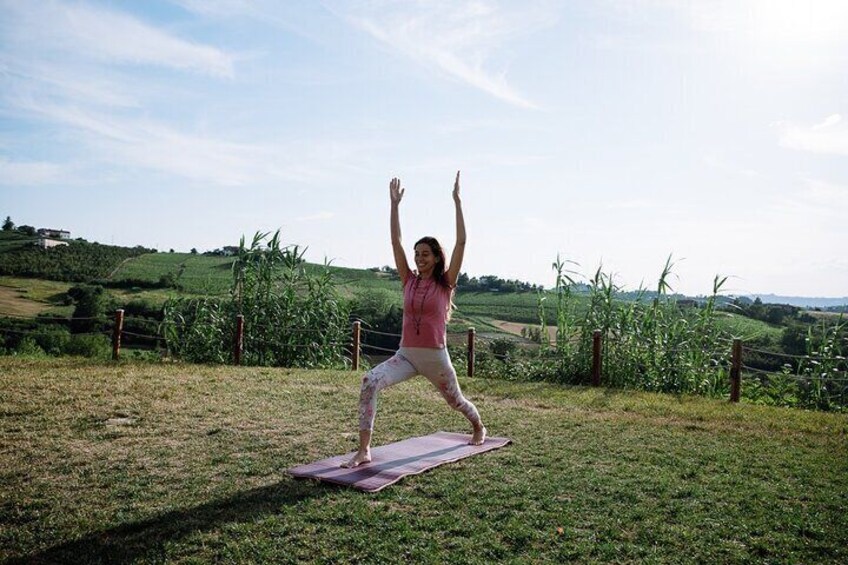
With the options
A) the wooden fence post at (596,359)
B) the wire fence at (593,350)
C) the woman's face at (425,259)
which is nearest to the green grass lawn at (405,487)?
the woman's face at (425,259)

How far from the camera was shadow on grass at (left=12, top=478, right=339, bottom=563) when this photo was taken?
3.36 meters

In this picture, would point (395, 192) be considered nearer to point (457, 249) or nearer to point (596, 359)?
point (457, 249)

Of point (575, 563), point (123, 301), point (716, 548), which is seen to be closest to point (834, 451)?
point (716, 548)

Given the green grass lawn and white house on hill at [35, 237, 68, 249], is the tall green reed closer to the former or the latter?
the green grass lawn

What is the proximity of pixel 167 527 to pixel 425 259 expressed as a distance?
7.88ft

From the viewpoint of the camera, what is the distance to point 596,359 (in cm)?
1078

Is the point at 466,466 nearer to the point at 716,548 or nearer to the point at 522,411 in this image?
the point at 716,548

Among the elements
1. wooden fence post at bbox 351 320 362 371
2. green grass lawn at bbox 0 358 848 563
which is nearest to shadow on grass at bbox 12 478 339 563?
green grass lawn at bbox 0 358 848 563

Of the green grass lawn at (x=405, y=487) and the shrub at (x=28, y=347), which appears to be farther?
the shrub at (x=28, y=347)

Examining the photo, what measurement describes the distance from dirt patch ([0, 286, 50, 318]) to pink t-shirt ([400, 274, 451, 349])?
Result: 2194 centimetres

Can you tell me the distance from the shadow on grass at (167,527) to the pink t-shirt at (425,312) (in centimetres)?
121

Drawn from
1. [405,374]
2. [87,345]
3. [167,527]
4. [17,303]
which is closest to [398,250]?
[405,374]

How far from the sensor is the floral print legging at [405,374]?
4785 mm

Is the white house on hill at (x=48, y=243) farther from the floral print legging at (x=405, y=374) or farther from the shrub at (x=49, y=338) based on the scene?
the floral print legging at (x=405, y=374)
